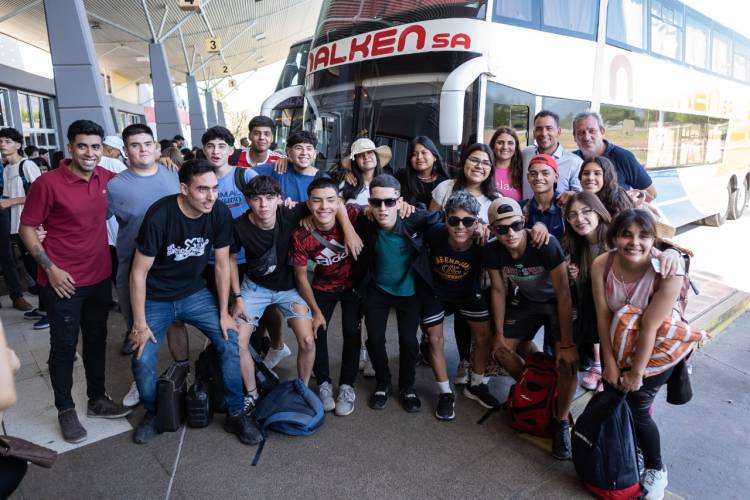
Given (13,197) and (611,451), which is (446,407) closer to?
(611,451)

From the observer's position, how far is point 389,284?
3422 millimetres

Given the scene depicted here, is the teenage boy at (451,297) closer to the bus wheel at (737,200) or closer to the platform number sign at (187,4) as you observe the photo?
the platform number sign at (187,4)

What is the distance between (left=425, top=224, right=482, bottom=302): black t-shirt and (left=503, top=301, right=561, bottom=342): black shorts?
0.30m

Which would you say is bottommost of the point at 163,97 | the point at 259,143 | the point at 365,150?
the point at 365,150

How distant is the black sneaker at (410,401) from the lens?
11.2ft

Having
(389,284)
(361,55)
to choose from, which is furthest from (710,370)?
(361,55)

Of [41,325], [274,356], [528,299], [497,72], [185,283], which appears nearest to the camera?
[185,283]

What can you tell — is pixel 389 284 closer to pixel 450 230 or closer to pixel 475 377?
pixel 450 230

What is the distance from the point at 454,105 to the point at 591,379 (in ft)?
8.97

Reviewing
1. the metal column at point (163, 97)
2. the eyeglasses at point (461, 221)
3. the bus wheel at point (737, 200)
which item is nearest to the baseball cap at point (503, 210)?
the eyeglasses at point (461, 221)

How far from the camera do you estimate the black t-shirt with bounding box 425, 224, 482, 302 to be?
333 centimetres

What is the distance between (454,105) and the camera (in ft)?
15.4

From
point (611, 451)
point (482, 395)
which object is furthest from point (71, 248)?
point (611, 451)

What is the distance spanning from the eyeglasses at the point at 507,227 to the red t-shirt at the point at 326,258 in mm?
1046
